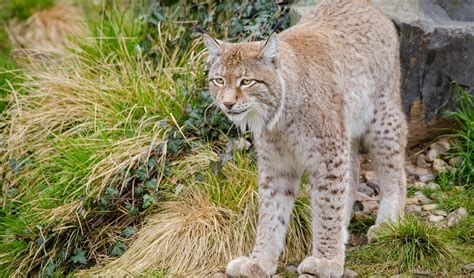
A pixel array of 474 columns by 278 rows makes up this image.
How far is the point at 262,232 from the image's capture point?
563 centimetres

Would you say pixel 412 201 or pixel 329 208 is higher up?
pixel 329 208

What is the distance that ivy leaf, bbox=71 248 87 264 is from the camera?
611cm

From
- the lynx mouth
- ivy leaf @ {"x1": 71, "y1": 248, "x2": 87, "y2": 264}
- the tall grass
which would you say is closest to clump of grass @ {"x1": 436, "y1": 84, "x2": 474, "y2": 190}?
the tall grass

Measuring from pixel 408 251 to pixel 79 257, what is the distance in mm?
2324

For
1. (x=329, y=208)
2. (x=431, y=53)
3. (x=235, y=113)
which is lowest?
(x=329, y=208)

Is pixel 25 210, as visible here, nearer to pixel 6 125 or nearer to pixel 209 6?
pixel 6 125

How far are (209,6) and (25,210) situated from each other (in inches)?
97.8

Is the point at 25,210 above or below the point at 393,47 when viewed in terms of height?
below

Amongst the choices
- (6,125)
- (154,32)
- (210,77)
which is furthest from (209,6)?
(210,77)

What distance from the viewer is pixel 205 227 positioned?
19.6 ft

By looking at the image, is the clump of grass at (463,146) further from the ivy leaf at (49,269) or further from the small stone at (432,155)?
the ivy leaf at (49,269)

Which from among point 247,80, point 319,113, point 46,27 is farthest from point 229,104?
point 46,27

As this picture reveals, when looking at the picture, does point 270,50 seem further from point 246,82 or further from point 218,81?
point 218,81

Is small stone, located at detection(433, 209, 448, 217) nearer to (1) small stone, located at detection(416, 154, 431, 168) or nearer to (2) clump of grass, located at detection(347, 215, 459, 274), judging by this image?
(2) clump of grass, located at detection(347, 215, 459, 274)
